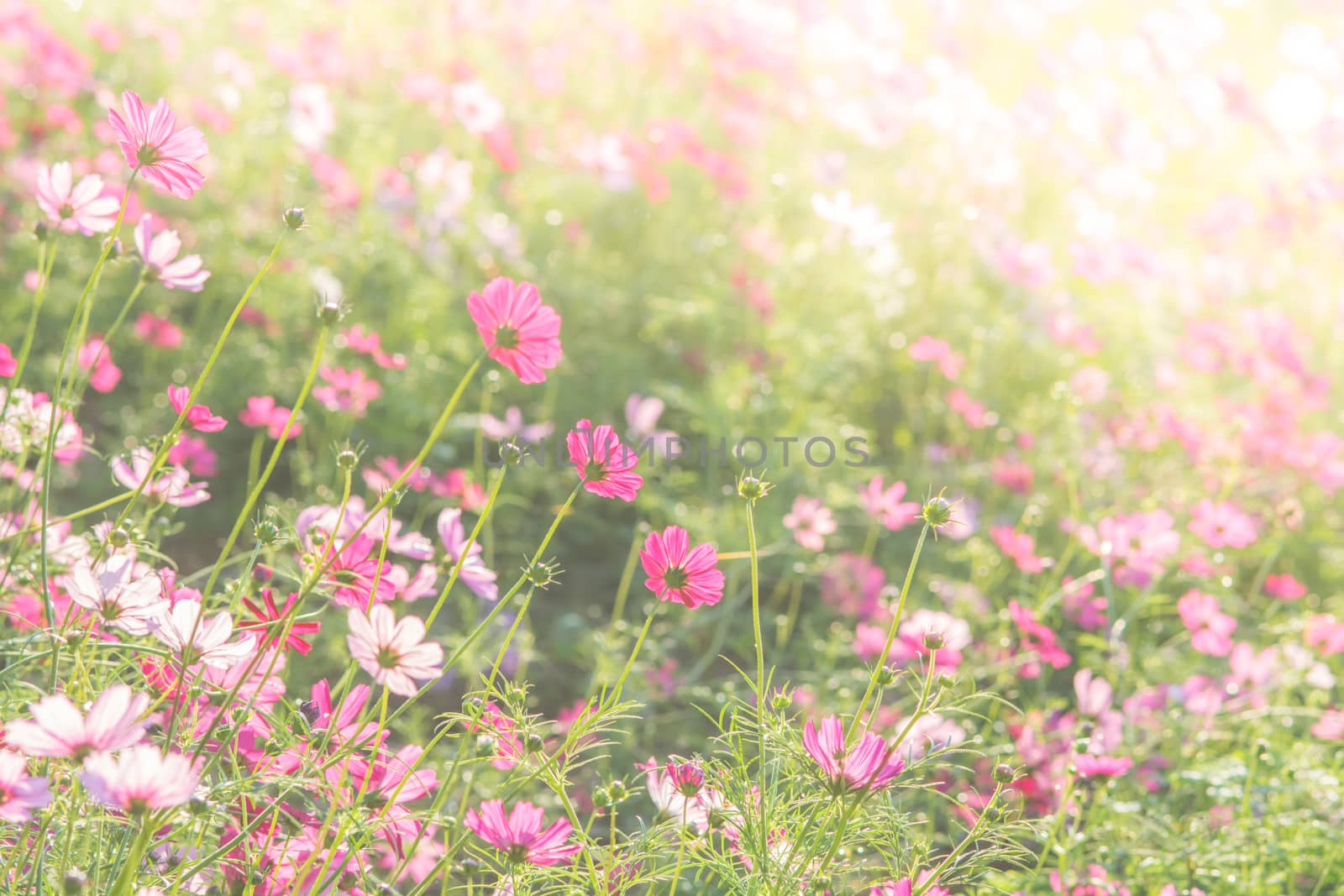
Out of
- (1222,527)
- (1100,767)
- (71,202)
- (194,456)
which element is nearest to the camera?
(71,202)

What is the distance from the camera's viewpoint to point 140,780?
0.76 m

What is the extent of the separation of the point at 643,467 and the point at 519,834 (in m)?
1.55

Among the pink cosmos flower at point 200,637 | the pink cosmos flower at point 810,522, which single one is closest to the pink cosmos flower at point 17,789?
the pink cosmos flower at point 200,637

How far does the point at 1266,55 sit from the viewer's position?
7.39 meters

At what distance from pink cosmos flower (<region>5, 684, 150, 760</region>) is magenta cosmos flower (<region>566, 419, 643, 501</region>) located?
1.34 feet

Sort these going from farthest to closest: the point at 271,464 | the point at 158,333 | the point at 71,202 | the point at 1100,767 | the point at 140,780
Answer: the point at 158,333 → the point at 1100,767 → the point at 71,202 → the point at 271,464 → the point at 140,780

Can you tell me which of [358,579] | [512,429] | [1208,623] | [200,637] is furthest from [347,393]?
[1208,623]

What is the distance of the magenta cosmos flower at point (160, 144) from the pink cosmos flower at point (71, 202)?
185 mm

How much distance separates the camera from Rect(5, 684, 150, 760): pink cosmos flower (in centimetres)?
78

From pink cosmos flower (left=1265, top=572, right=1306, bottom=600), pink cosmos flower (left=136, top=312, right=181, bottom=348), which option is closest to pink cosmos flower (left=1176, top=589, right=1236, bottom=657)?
pink cosmos flower (left=1265, top=572, right=1306, bottom=600)

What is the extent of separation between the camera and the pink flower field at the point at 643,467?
1050 millimetres

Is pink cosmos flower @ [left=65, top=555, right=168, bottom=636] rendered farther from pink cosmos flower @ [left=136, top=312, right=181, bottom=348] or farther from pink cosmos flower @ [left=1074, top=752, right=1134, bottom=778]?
pink cosmos flower @ [left=136, top=312, right=181, bottom=348]

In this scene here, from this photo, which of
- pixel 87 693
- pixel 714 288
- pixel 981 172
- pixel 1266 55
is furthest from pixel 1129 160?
pixel 87 693

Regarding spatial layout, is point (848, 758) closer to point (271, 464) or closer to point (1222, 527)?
point (271, 464)
